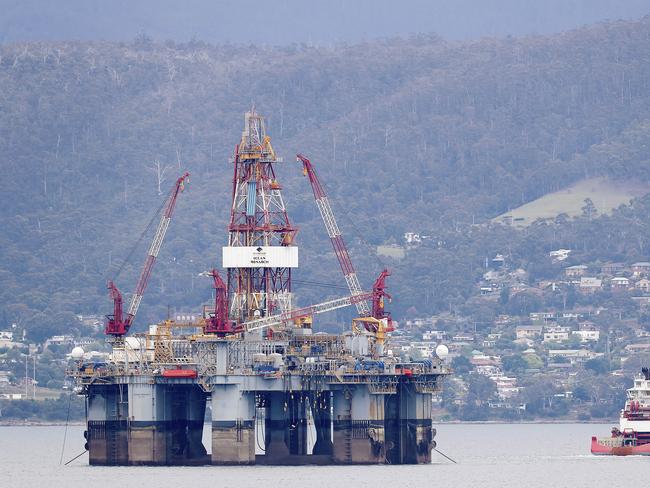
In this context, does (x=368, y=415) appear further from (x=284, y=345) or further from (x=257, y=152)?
(x=257, y=152)

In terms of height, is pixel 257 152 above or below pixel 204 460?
above

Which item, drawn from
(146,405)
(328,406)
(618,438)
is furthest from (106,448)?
(618,438)

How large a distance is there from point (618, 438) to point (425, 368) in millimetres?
25277

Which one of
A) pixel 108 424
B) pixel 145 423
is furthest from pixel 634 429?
pixel 108 424

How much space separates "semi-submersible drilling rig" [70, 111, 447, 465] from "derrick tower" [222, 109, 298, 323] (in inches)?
2.2

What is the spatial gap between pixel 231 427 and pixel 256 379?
2.84 metres

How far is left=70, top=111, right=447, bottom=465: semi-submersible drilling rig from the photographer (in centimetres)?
12481

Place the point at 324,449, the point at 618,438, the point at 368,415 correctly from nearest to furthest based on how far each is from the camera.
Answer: the point at 368,415, the point at 324,449, the point at 618,438

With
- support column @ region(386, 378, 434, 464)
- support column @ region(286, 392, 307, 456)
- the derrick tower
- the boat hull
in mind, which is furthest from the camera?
the boat hull

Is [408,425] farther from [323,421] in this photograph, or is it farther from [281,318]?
[281,318]

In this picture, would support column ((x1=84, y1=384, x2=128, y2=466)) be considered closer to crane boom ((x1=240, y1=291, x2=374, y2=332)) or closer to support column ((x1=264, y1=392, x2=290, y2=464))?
crane boom ((x1=240, y1=291, x2=374, y2=332))

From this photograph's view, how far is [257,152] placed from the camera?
136 metres

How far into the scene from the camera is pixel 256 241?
5335 inches

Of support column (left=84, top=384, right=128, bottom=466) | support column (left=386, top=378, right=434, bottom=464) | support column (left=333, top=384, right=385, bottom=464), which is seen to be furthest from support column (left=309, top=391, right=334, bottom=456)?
support column (left=84, top=384, right=128, bottom=466)
